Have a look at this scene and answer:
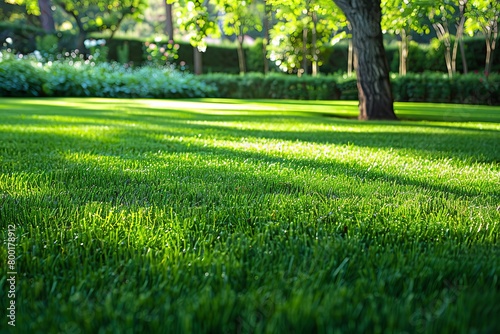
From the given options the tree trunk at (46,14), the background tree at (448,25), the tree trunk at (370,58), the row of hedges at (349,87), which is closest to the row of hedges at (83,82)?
the row of hedges at (349,87)

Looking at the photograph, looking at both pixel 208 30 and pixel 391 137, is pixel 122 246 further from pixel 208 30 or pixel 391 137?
pixel 208 30

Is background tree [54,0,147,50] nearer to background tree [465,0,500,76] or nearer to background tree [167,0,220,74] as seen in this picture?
background tree [167,0,220,74]

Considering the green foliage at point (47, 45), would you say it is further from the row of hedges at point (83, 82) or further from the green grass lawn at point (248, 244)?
the green grass lawn at point (248, 244)

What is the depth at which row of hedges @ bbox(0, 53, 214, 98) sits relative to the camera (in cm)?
1436

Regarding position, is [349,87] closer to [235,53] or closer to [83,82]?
[83,82]

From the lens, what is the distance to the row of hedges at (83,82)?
565 inches

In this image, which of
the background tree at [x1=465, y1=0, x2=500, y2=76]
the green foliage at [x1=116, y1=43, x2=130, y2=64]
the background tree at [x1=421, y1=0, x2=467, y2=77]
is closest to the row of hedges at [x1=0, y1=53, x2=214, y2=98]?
the green foliage at [x1=116, y1=43, x2=130, y2=64]

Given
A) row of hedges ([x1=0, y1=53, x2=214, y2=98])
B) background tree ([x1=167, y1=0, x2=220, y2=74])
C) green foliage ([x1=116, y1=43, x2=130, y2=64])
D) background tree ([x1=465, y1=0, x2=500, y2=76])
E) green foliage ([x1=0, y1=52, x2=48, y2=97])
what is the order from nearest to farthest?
background tree ([x1=465, y1=0, x2=500, y2=76])
background tree ([x1=167, y1=0, x2=220, y2=74])
green foliage ([x1=0, y1=52, x2=48, y2=97])
row of hedges ([x1=0, y1=53, x2=214, y2=98])
green foliage ([x1=116, y1=43, x2=130, y2=64])

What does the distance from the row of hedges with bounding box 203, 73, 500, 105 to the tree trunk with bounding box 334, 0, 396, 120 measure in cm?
814

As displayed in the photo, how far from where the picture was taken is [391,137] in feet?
18.8

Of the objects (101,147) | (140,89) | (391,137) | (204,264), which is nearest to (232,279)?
(204,264)

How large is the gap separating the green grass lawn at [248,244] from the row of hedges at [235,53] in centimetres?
2070

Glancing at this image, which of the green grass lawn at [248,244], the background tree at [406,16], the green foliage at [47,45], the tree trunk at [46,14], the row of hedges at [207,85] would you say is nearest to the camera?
the green grass lawn at [248,244]

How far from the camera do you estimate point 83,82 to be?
613 inches
